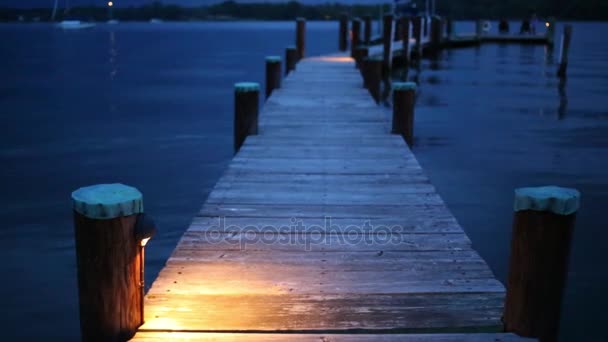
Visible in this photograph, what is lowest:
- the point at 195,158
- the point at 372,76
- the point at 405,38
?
the point at 195,158

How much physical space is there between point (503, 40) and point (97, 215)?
40753 millimetres

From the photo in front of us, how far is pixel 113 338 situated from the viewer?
300cm

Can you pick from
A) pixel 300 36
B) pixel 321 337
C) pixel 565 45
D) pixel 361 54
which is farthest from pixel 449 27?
pixel 321 337

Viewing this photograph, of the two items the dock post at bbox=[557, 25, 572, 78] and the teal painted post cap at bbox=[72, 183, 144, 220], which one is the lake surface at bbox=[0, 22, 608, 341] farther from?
the teal painted post cap at bbox=[72, 183, 144, 220]

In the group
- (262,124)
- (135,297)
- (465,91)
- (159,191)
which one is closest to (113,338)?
(135,297)

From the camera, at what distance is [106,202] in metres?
2.80

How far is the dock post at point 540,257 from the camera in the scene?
3.02 metres

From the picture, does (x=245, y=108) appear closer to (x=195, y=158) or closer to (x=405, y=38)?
(x=195, y=158)

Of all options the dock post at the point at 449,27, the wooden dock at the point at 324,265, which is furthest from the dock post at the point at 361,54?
the dock post at the point at 449,27

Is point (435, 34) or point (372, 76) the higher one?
point (435, 34)

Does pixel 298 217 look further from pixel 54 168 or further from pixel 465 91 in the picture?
pixel 465 91

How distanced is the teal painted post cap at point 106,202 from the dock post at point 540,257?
5.95ft

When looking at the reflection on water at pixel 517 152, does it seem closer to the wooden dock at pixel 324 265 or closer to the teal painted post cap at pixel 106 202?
the wooden dock at pixel 324 265

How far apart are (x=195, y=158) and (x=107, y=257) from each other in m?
9.99
